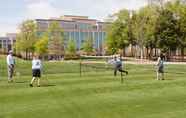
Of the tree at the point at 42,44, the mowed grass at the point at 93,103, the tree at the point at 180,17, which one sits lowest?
the mowed grass at the point at 93,103

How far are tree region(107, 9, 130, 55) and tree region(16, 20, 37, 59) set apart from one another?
19.9 m

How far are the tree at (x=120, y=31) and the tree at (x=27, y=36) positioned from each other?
19902 mm

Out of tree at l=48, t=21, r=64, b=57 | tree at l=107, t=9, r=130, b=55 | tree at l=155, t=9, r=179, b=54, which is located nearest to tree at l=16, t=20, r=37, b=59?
tree at l=48, t=21, r=64, b=57

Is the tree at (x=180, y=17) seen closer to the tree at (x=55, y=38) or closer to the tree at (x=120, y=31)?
the tree at (x=120, y=31)

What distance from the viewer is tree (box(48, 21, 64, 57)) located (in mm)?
103938

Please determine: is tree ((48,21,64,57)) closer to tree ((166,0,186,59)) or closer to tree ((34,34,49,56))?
tree ((34,34,49,56))

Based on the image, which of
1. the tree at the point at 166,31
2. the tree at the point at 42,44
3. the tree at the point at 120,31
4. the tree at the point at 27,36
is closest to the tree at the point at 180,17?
the tree at the point at 166,31

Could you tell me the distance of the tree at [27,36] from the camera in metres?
104

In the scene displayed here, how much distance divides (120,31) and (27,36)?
2366 centimetres

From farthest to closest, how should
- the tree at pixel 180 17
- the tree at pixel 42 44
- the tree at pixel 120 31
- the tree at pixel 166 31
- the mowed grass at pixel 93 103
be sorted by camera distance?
the tree at pixel 42 44 → the tree at pixel 120 31 → the tree at pixel 180 17 → the tree at pixel 166 31 → the mowed grass at pixel 93 103

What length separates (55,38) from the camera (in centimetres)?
10569

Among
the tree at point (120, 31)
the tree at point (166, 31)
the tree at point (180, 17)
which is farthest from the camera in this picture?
the tree at point (120, 31)

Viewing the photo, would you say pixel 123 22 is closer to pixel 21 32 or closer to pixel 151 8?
pixel 151 8

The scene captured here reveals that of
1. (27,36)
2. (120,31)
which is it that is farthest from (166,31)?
(27,36)
